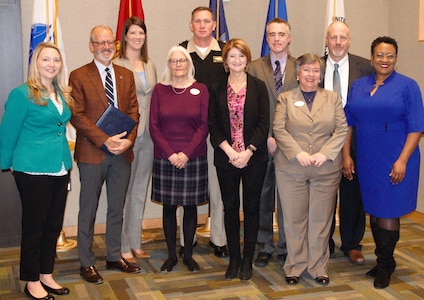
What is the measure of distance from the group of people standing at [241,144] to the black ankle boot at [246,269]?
10 millimetres

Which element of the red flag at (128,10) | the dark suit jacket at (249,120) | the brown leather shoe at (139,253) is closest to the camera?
the dark suit jacket at (249,120)

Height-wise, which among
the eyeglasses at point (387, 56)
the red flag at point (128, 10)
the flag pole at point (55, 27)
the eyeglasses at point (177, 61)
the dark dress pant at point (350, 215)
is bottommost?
the dark dress pant at point (350, 215)

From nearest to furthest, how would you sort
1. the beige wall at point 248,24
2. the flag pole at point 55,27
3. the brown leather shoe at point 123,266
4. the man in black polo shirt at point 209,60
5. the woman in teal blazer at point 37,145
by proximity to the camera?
the woman in teal blazer at point 37,145 → the brown leather shoe at point 123,266 → the man in black polo shirt at point 209,60 → the flag pole at point 55,27 → the beige wall at point 248,24

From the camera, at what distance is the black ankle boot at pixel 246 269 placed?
370 centimetres

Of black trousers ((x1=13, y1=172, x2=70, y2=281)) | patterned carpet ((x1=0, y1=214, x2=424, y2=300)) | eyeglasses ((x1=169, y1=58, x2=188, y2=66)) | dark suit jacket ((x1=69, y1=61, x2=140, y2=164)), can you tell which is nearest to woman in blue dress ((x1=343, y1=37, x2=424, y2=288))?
patterned carpet ((x1=0, y1=214, x2=424, y2=300))

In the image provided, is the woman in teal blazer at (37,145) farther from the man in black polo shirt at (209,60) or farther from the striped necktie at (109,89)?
the man in black polo shirt at (209,60)

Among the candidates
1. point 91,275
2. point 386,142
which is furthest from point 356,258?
point 91,275

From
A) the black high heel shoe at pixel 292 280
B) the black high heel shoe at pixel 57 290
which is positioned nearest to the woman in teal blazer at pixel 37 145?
the black high heel shoe at pixel 57 290

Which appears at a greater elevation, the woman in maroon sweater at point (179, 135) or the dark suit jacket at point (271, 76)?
the dark suit jacket at point (271, 76)

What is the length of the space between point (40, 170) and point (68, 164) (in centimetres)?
20

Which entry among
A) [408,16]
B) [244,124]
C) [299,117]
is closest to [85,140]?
[244,124]

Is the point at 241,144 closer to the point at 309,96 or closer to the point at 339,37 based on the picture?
the point at 309,96

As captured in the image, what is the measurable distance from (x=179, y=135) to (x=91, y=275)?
45.5 inches

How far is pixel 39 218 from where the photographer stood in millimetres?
3201
